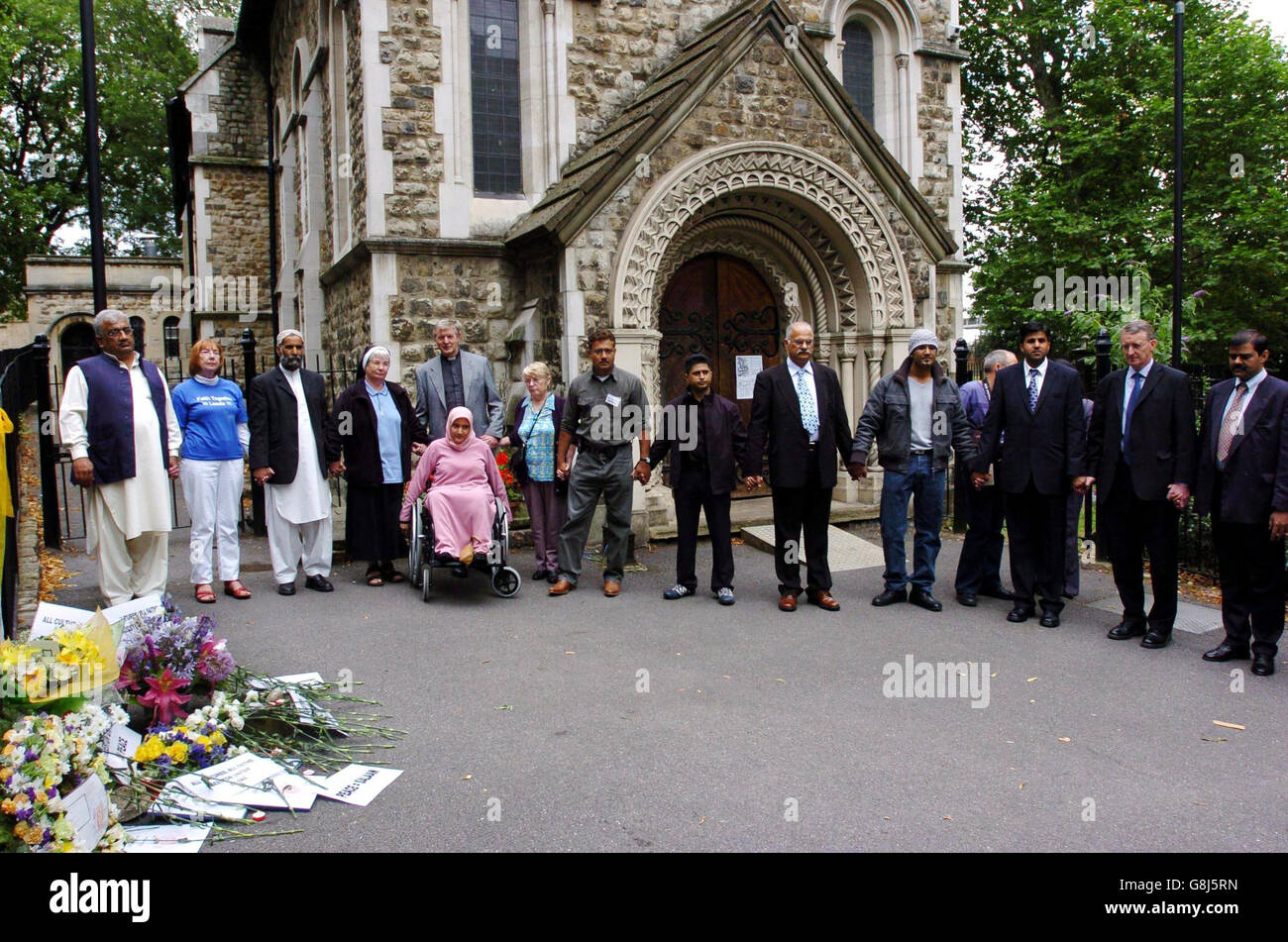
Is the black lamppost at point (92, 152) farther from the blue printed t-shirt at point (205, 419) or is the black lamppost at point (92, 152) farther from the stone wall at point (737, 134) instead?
the stone wall at point (737, 134)

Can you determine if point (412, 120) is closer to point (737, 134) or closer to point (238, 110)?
point (737, 134)

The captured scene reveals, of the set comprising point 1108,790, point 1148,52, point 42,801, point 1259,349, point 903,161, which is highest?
point 1148,52

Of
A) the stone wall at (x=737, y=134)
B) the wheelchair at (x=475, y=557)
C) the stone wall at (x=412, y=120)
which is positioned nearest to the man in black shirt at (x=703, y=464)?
the wheelchair at (x=475, y=557)

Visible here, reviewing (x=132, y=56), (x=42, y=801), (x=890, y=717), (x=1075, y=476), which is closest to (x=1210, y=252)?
(x=1075, y=476)

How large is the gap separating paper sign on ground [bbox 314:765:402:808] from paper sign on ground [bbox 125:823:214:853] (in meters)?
0.53

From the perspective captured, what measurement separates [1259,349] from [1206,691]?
2.17m

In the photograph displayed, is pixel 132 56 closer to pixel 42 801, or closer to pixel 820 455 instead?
pixel 820 455

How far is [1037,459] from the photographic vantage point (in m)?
7.23

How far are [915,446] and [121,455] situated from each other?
5.79 meters

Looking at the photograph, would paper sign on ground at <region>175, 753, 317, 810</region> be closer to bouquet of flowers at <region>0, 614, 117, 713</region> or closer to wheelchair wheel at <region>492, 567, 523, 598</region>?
bouquet of flowers at <region>0, 614, 117, 713</region>

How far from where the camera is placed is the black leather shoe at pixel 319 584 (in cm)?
810

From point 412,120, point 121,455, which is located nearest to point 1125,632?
point 121,455

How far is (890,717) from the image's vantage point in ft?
17.2
